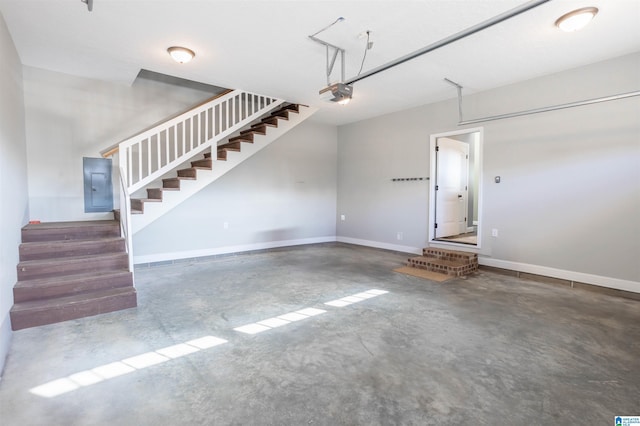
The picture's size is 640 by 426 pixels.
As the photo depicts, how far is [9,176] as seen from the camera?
2.97 meters

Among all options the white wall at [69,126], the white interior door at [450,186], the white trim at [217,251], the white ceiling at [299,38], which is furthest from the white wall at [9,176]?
the white interior door at [450,186]

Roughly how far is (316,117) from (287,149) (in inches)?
38.4

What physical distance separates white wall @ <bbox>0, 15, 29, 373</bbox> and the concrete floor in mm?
395

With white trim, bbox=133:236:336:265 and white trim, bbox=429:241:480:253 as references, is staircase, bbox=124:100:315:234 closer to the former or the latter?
white trim, bbox=133:236:336:265

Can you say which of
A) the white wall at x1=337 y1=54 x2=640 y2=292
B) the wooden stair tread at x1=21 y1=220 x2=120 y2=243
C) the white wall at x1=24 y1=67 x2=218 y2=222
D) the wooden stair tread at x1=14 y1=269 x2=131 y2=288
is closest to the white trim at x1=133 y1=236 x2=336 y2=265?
the white wall at x1=24 y1=67 x2=218 y2=222

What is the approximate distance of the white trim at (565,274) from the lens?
3801 mm

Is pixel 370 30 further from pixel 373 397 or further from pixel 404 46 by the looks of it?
pixel 373 397

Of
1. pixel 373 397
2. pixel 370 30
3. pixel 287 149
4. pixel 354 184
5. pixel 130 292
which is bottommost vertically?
pixel 373 397

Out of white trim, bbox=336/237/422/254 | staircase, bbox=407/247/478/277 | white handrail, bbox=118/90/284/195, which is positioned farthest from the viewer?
white trim, bbox=336/237/422/254

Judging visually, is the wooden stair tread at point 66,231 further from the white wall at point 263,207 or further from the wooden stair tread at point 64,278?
the white wall at point 263,207

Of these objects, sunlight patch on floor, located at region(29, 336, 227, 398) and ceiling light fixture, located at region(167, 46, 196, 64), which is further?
ceiling light fixture, located at region(167, 46, 196, 64)

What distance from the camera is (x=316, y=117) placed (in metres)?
6.94

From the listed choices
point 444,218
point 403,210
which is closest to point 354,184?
point 403,210

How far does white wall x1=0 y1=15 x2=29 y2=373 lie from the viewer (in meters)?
2.60
